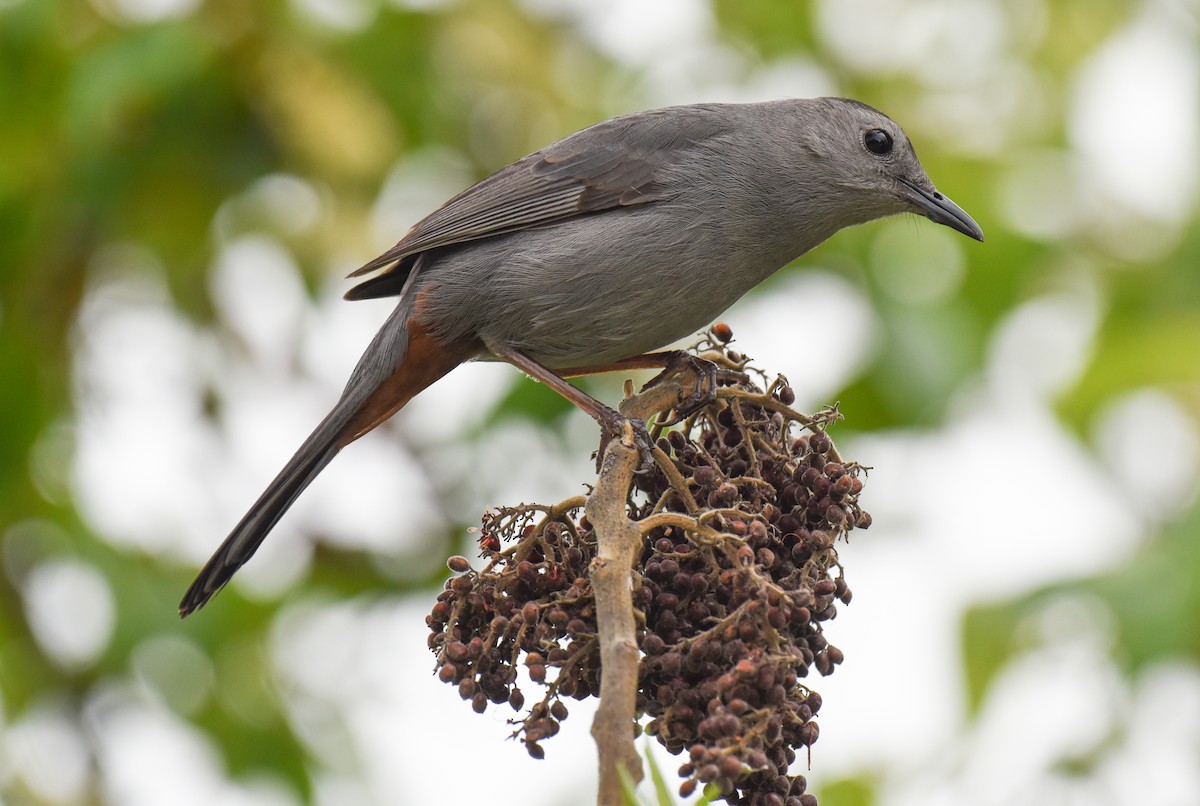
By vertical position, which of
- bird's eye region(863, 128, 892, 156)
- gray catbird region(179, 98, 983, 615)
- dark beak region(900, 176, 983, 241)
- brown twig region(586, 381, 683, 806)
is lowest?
brown twig region(586, 381, 683, 806)

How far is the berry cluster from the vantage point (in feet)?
8.71

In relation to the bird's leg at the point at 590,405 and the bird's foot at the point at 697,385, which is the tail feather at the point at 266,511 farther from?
the bird's foot at the point at 697,385

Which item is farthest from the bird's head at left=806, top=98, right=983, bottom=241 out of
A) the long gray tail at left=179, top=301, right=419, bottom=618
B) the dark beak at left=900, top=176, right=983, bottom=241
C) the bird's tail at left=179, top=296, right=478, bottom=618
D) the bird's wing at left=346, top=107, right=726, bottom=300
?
the long gray tail at left=179, top=301, right=419, bottom=618

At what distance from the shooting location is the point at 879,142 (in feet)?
16.6

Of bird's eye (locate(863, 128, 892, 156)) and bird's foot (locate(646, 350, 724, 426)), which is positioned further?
bird's eye (locate(863, 128, 892, 156))

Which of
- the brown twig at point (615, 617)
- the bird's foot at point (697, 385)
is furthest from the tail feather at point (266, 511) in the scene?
the brown twig at point (615, 617)

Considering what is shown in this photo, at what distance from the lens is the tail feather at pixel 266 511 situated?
4133 mm

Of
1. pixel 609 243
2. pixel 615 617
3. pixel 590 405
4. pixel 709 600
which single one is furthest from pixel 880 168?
pixel 615 617

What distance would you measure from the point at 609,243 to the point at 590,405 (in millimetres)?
902

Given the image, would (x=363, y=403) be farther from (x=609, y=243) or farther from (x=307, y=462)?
(x=609, y=243)

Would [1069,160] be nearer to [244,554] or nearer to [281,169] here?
[281,169]

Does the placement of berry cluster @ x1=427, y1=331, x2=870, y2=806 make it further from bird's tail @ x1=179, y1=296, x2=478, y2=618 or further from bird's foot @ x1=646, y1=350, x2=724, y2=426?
bird's tail @ x1=179, y1=296, x2=478, y2=618

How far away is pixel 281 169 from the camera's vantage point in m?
5.79

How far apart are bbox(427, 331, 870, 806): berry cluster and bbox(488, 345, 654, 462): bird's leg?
0.06 metres
